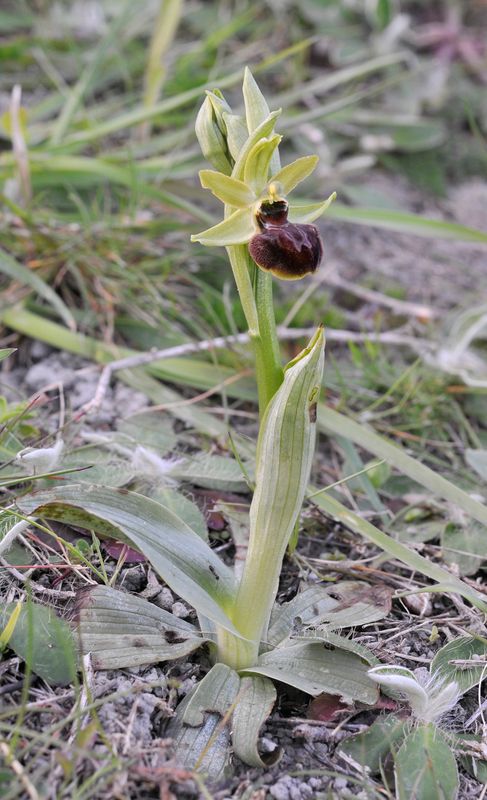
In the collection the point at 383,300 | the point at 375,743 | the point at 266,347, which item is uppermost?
the point at 266,347

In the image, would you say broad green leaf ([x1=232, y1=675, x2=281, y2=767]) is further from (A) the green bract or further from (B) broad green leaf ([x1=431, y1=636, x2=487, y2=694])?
(A) the green bract

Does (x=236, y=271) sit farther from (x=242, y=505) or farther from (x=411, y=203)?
(x=411, y=203)

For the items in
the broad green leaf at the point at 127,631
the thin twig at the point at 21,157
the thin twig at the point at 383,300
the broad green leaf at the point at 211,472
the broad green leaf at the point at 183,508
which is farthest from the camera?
the thin twig at the point at 383,300

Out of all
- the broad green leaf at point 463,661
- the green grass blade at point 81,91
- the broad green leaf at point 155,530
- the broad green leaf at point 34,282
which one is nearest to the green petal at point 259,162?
the broad green leaf at point 155,530

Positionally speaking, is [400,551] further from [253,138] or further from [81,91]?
[81,91]

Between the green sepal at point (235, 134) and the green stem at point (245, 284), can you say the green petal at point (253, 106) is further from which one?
the green stem at point (245, 284)

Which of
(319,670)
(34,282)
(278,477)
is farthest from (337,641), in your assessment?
(34,282)

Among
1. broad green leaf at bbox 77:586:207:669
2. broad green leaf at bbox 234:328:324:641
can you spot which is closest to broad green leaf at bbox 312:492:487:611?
broad green leaf at bbox 234:328:324:641
